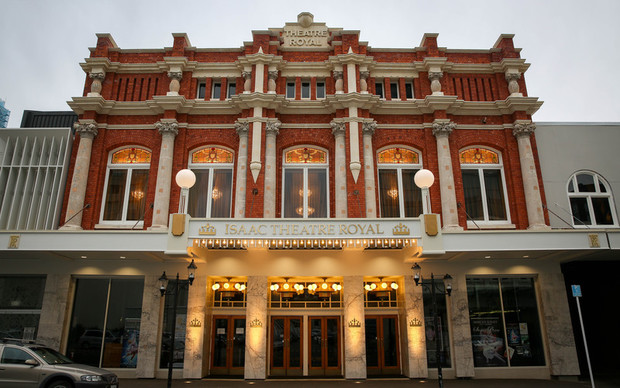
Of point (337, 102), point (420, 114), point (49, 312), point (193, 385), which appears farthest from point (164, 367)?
point (420, 114)

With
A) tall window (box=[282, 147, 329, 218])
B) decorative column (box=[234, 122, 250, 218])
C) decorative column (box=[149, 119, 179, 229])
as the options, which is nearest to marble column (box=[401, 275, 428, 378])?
tall window (box=[282, 147, 329, 218])

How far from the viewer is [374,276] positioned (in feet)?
55.6

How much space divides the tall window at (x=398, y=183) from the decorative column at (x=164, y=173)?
9.29 meters

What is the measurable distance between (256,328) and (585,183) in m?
16.0

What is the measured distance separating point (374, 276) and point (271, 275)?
4244 millimetres

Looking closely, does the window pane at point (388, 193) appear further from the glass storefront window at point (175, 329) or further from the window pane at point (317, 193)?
the glass storefront window at point (175, 329)

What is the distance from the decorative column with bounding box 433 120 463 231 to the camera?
1730 cm

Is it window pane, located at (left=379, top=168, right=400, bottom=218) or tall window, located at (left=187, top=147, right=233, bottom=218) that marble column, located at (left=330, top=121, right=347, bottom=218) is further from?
tall window, located at (left=187, top=147, right=233, bottom=218)

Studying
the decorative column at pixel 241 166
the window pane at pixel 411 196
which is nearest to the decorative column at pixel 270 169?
the decorative column at pixel 241 166

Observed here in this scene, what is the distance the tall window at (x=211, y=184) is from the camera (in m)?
18.1

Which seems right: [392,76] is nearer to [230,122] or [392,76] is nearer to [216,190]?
[230,122]

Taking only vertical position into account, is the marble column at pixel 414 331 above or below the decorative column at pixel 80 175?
below

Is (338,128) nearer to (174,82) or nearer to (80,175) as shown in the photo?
(174,82)

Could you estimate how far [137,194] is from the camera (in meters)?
18.3
